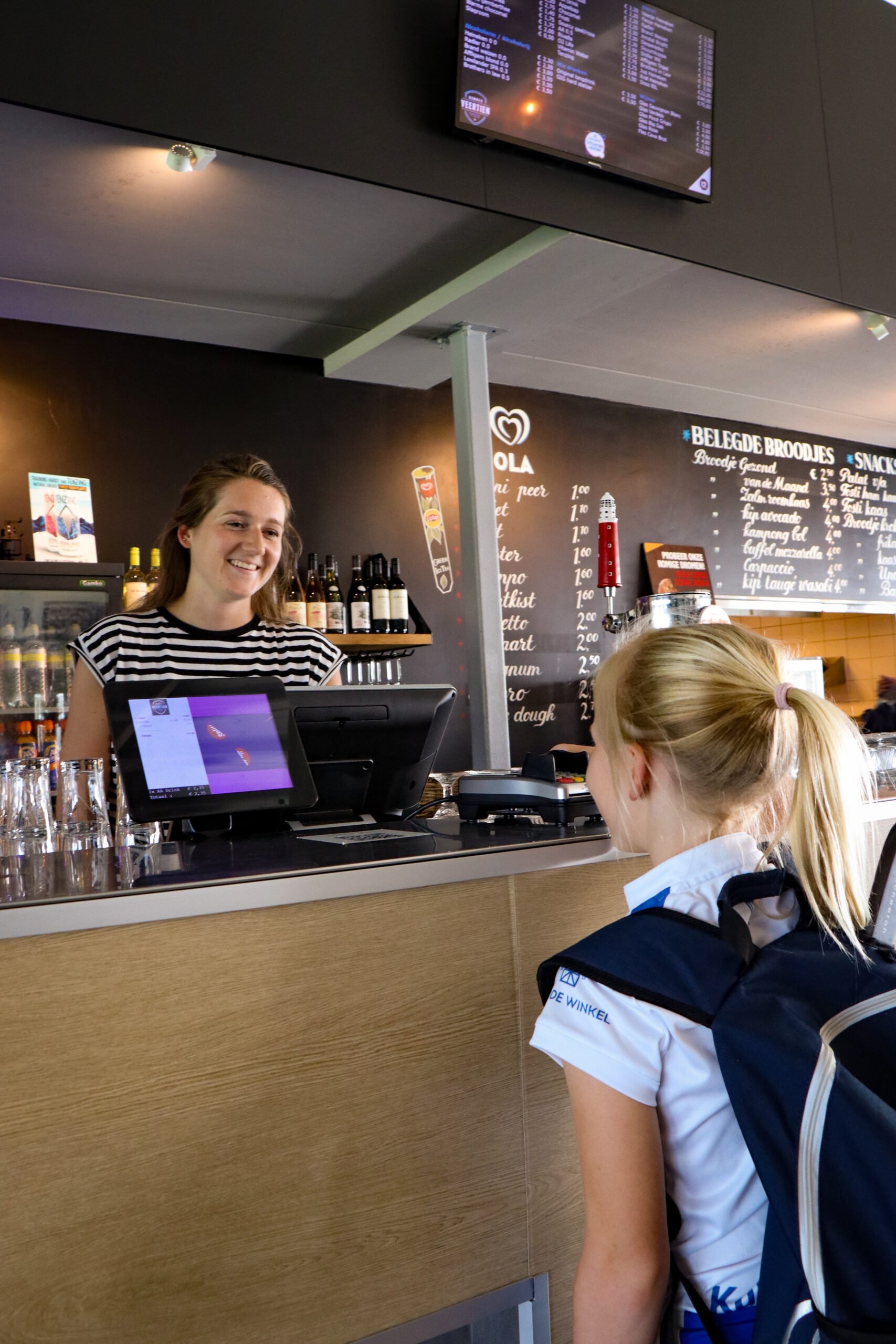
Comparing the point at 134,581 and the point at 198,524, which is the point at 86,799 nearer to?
the point at 198,524

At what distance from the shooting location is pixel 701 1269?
996 mm

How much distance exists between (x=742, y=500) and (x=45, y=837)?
157 inches

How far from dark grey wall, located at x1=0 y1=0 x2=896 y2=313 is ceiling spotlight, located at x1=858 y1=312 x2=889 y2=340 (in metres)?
0.11

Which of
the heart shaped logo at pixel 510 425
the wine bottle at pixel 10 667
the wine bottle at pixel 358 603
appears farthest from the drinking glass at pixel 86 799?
the heart shaped logo at pixel 510 425

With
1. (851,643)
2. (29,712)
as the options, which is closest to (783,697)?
(29,712)

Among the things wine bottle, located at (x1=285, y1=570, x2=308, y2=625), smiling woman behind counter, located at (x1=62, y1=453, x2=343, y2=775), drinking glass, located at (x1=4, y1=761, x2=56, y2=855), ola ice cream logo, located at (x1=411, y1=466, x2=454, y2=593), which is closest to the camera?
drinking glass, located at (x1=4, y1=761, x2=56, y2=855)

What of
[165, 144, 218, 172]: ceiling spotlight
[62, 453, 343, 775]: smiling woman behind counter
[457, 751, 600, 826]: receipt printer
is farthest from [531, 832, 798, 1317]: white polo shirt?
[165, 144, 218, 172]: ceiling spotlight

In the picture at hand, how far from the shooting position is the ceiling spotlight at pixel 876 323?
11.6 ft

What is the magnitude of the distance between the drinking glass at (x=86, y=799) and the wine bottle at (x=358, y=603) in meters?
1.97

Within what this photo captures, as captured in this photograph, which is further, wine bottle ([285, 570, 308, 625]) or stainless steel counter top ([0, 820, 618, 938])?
wine bottle ([285, 570, 308, 625])

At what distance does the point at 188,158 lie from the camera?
2.33 m

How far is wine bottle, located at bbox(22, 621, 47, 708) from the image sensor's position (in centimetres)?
298

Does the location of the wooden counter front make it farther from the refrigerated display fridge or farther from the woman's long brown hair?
the refrigerated display fridge

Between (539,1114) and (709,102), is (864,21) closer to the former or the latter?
(709,102)
